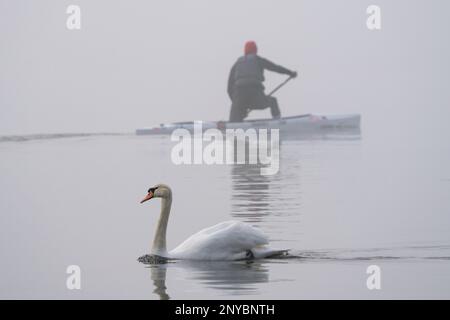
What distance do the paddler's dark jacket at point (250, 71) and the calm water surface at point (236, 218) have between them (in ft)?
33.0

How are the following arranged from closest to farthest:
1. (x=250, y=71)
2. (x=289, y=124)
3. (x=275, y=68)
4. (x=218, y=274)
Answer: (x=218, y=274) → (x=250, y=71) → (x=275, y=68) → (x=289, y=124)

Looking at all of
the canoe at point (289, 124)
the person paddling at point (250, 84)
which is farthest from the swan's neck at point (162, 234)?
the canoe at point (289, 124)

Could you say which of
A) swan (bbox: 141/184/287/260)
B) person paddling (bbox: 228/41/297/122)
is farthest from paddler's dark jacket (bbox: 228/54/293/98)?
swan (bbox: 141/184/287/260)

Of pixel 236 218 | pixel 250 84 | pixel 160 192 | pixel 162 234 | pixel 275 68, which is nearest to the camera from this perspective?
pixel 162 234

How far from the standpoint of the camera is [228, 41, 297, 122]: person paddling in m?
36.4

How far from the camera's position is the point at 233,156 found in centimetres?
2697

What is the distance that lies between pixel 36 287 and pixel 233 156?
1551 centimetres

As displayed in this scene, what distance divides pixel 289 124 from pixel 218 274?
25193 millimetres

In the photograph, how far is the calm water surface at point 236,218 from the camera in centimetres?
1150

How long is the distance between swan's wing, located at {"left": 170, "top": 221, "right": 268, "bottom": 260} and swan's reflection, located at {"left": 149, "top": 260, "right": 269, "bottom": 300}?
2.9 inches

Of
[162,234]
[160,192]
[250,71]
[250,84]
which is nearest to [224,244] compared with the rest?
[162,234]

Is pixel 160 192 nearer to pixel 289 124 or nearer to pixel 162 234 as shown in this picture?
pixel 162 234

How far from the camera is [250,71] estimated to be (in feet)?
120
